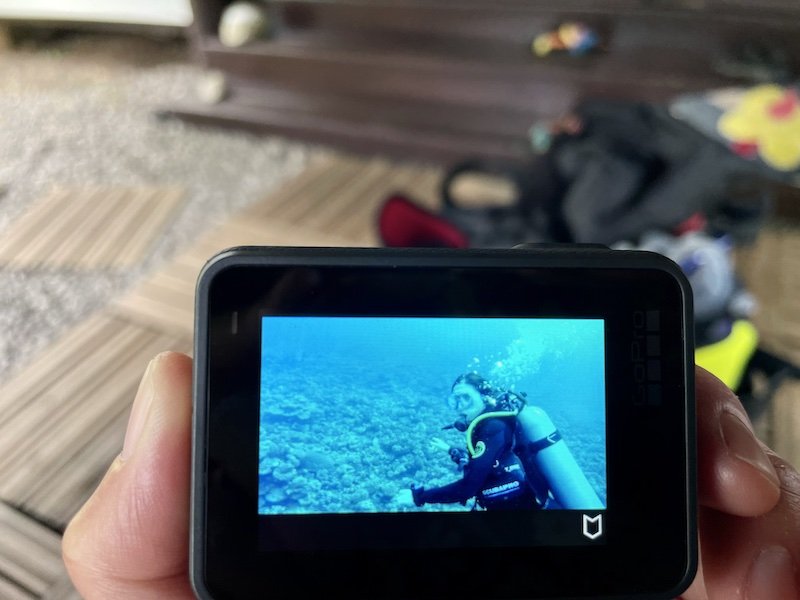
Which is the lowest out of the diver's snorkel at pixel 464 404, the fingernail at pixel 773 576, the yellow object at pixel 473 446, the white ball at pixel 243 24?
the fingernail at pixel 773 576

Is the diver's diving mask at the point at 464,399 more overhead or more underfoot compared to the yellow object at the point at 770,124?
more underfoot

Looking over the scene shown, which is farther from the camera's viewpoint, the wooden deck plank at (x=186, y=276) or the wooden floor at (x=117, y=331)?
the wooden deck plank at (x=186, y=276)

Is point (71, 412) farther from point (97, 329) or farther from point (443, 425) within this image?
point (443, 425)

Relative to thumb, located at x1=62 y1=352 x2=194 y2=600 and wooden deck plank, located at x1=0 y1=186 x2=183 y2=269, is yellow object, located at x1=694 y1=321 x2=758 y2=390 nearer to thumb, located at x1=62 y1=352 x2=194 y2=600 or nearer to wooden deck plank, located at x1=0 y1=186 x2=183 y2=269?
thumb, located at x1=62 y1=352 x2=194 y2=600

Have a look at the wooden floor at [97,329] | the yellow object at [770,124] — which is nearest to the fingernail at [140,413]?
the wooden floor at [97,329]

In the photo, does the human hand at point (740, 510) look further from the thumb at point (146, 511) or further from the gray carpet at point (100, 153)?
the gray carpet at point (100, 153)

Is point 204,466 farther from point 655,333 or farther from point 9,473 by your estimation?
point 9,473

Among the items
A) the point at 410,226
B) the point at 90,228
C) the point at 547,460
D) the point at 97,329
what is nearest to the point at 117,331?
the point at 97,329
